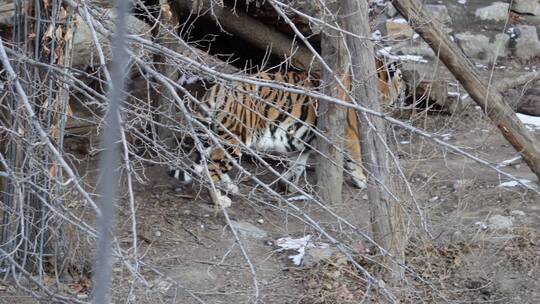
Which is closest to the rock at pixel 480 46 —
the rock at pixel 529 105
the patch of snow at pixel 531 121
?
the rock at pixel 529 105

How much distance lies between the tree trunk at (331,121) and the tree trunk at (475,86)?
0.53 metres

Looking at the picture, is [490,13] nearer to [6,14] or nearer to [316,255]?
[316,255]

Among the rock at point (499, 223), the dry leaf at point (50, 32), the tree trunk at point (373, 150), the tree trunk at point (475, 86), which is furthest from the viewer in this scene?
the rock at point (499, 223)

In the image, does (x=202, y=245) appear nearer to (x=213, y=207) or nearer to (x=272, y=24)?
(x=213, y=207)

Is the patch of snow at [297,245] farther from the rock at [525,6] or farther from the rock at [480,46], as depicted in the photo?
the rock at [525,6]

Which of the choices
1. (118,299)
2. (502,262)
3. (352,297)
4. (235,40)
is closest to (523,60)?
(235,40)

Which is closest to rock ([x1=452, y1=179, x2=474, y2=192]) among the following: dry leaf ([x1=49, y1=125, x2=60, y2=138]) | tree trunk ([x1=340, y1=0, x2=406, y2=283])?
tree trunk ([x1=340, y1=0, x2=406, y2=283])

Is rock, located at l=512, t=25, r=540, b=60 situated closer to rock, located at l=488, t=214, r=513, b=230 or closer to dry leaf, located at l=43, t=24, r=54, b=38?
rock, located at l=488, t=214, r=513, b=230

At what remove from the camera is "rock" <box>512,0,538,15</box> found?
11.6 meters

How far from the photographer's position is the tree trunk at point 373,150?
5238 millimetres

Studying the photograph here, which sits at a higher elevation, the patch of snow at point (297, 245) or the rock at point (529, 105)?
the rock at point (529, 105)

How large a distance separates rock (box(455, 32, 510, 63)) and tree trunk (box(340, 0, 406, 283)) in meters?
5.80

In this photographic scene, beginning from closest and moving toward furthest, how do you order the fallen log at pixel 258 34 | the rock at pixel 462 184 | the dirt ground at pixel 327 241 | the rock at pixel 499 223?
the dirt ground at pixel 327 241, the rock at pixel 499 223, the rock at pixel 462 184, the fallen log at pixel 258 34

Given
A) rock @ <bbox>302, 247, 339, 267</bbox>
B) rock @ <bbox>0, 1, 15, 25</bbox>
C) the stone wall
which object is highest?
rock @ <bbox>0, 1, 15, 25</bbox>
